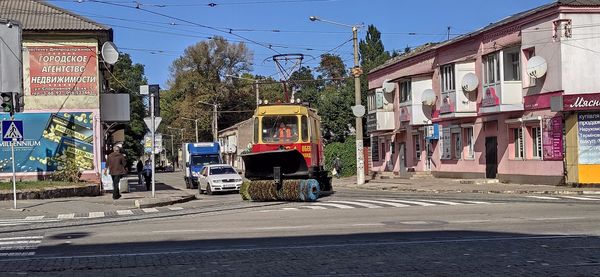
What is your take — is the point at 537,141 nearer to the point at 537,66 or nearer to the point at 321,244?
the point at 537,66

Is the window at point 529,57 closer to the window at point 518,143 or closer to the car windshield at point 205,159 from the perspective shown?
the window at point 518,143

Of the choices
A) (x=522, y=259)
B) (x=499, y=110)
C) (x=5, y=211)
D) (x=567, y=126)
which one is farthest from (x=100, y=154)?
(x=522, y=259)

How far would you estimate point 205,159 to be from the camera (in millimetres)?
39688

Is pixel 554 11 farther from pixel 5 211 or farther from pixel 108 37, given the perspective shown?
pixel 5 211

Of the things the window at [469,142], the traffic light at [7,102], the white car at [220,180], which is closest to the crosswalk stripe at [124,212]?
the traffic light at [7,102]

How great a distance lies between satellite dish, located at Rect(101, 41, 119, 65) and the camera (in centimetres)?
2819

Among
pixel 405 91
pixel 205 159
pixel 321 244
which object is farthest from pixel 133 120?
pixel 321 244

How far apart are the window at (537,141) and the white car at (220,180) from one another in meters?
13.4

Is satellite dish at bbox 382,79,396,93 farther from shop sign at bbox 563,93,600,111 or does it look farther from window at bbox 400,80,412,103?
shop sign at bbox 563,93,600,111

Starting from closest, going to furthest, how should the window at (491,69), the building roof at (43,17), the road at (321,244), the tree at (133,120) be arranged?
the road at (321,244) → the building roof at (43,17) → the window at (491,69) → the tree at (133,120)

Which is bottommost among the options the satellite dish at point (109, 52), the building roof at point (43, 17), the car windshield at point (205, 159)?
the car windshield at point (205, 159)

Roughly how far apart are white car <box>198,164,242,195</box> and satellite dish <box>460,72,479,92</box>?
12.4 m

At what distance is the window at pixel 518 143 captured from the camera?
1206 inches

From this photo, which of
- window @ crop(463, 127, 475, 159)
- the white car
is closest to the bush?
window @ crop(463, 127, 475, 159)
